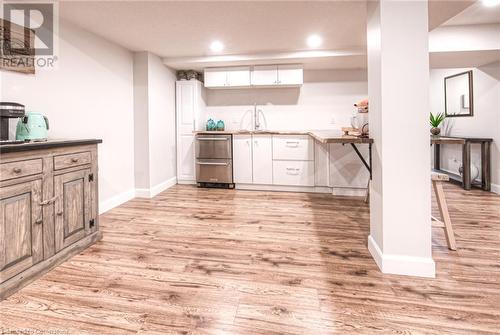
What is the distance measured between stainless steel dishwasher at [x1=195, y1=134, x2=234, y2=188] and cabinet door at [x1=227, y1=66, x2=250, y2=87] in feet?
3.07

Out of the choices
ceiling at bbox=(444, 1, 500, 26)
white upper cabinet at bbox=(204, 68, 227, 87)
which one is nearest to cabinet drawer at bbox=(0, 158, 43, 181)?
white upper cabinet at bbox=(204, 68, 227, 87)

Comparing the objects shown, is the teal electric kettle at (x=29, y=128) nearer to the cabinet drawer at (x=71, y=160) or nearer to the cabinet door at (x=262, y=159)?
the cabinet drawer at (x=71, y=160)

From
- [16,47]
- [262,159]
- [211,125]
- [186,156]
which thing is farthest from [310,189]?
[16,47]

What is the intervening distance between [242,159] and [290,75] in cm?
160

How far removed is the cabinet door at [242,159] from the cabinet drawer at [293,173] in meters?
0.44

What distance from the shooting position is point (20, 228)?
1.67 metres

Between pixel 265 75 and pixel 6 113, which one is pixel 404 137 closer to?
pixel 6 113

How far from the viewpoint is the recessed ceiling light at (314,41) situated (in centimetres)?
345

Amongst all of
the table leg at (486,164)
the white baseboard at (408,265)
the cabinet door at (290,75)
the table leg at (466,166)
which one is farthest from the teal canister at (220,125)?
the table leg at (486,164)

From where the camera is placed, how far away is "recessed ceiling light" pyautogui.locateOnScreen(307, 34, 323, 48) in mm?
3449

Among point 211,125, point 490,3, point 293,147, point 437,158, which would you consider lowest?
point 437,158

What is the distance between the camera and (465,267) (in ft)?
6.28

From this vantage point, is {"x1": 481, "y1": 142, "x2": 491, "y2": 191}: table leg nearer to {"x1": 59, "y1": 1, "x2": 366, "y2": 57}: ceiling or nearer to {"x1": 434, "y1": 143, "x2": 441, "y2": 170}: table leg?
{"x1": 434, "y1": 143, "x2": 441, "y2": 170}: table leg

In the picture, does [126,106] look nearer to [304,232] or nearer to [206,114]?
[206,114]
